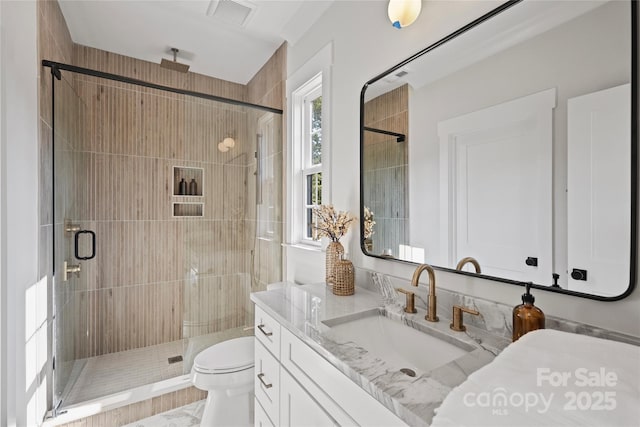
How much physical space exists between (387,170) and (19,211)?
182 cm

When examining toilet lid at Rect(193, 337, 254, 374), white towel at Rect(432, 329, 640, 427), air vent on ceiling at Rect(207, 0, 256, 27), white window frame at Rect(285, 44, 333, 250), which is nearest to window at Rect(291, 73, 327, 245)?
white window frame at Rect(285, 44, 333, 250)

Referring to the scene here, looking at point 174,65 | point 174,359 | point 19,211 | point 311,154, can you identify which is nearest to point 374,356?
point 311,154

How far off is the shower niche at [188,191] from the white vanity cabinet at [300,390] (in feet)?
4.39

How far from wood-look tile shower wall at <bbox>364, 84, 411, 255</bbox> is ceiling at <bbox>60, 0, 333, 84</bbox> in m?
0.91

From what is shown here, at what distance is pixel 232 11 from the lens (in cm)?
191

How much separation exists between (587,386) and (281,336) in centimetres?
88

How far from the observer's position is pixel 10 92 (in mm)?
1355

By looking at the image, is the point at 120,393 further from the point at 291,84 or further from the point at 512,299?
the point at 291,84

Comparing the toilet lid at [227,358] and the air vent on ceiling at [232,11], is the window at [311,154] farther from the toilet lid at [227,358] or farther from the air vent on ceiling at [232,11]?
the toilet lid at [227,358]

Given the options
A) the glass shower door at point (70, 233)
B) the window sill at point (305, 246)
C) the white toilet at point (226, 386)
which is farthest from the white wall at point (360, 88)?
the glass shower door at point (70, 233)

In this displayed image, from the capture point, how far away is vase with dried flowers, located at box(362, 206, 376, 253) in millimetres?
1449

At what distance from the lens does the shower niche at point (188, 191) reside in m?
2.30

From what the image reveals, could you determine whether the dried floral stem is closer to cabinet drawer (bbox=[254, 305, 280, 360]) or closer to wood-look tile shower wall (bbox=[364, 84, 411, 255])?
wood-look tile shower wall (bbox=[364, 84, 411, 255])

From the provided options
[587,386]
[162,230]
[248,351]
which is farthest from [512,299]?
[162,230]
